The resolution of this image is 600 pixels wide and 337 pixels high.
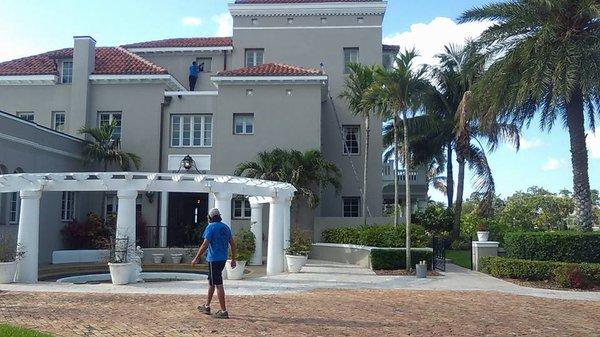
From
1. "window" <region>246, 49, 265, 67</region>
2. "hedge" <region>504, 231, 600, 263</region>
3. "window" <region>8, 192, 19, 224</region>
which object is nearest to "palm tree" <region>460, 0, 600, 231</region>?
"hedge" <region>504, 231, 600, 263</region>

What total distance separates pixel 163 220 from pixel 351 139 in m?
10.4

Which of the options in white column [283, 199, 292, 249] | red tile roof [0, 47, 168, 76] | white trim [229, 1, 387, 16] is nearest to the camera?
white column [283, 199, 292, 249]

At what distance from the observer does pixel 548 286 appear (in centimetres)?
1694

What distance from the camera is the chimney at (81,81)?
2695 centimetres

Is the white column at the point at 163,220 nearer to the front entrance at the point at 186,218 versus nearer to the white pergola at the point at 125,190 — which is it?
the front entrance at the point at 186,218

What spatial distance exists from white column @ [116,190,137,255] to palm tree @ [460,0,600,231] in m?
11.9

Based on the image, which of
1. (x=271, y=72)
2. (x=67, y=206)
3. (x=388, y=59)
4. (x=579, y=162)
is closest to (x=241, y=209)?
(x=271, y=72)

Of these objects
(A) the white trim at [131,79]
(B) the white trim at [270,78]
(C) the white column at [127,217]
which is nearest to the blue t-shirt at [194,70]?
(A) the white trim at [131,79]

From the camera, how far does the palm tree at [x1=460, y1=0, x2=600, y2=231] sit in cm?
1808

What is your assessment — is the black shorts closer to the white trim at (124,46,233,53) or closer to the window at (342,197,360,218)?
the window at (342,197,360,218)

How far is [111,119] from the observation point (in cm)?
2733

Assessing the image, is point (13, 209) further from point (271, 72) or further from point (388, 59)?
point (388, 59)

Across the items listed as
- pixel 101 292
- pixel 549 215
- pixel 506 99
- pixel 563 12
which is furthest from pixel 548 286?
pixel 549 215

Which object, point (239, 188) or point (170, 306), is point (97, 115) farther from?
point (170, 306)
